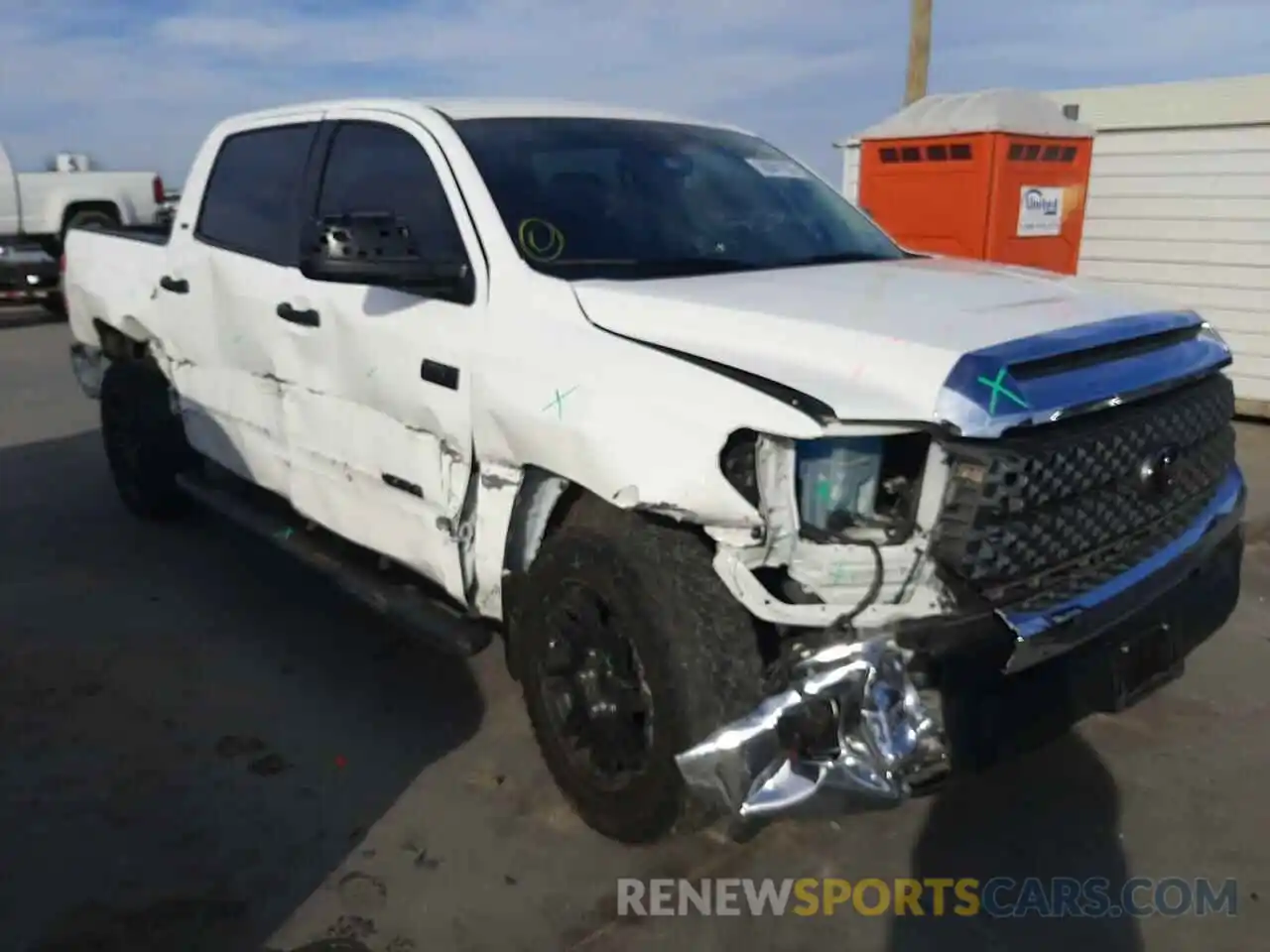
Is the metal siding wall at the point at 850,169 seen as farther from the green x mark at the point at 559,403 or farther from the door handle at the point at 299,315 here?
the green x mark at the point at 559,403

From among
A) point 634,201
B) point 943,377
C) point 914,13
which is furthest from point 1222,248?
point 943,377

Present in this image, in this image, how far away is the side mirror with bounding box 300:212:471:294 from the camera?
3092mm

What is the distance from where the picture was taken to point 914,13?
8789 mm

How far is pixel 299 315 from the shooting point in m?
3.98

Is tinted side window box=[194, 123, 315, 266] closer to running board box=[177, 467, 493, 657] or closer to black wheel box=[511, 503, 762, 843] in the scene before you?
running board box=[177, 467, 493, 657]

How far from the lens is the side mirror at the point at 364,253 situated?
122 inches

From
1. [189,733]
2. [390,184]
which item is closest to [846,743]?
[189,733]

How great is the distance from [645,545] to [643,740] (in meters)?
0.52

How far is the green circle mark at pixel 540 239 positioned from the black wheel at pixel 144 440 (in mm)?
2761

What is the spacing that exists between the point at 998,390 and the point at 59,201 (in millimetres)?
16125

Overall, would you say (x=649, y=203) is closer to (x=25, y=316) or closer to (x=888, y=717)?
(x=888, y=717)

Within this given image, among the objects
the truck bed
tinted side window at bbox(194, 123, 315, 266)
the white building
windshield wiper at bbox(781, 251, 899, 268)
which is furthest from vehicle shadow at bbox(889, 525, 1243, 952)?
the white building

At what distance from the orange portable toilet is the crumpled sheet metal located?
4.26 metres

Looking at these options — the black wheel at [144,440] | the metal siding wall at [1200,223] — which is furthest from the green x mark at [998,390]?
the metal siding wall at [1200,223]
